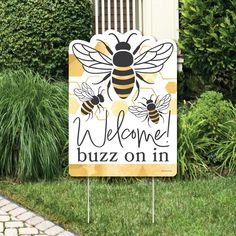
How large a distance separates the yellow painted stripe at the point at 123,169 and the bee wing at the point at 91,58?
83cm

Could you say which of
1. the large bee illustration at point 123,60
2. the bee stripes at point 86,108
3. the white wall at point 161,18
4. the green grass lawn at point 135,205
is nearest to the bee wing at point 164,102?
the large bee illustration at point 123,60

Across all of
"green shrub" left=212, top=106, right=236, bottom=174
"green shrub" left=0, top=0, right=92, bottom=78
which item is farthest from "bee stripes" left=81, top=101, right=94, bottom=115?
"green shrub" left=0, top=0, right=92, bottom=78

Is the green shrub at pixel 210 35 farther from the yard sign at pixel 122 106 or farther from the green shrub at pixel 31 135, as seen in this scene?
the yard sign at pixel 122 106

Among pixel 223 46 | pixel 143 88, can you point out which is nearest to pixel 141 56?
pixel 143 88

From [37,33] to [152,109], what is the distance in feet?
12.7

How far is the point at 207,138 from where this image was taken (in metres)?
7.06

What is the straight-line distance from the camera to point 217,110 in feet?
23.7

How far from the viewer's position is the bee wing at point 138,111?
532 centimetres

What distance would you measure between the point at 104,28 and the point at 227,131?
3238 millimetres

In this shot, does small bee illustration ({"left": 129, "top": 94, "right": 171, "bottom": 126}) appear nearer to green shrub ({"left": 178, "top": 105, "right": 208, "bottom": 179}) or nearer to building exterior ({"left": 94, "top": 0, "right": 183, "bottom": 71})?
green shrub ({"left": 178, "top": 105, "right": 208, "bottom": 179})

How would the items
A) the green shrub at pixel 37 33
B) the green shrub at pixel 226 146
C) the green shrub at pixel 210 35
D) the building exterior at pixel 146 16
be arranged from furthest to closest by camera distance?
the building exterior at pixel 146 16
the green shrub at pixel 37 33
the green shrub at pixel 210 35
the green shrub at pixel 226 146

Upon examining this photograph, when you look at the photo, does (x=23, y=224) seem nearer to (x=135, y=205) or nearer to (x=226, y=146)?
(x=135, y=205)

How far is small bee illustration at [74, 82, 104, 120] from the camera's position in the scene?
17.3 feet

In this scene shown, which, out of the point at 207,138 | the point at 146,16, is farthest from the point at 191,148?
the point at 146,16
